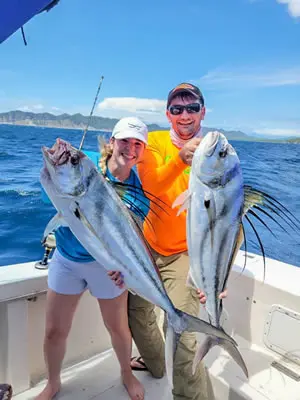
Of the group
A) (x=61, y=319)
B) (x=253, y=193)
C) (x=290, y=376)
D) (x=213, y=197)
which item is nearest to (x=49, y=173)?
(x=213, y=197)

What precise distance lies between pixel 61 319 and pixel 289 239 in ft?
22.0

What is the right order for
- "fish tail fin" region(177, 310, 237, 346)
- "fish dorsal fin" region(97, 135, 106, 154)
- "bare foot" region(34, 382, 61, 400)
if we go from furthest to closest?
"bare foot" region(34, 382, 61, 400)
"fish dorsal fin" region(97, 135, 106, 154)
"fish tail fin" region(177, 310, 237, 346)

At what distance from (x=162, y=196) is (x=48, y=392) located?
4.29 ft

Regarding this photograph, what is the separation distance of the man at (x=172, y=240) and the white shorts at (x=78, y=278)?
1.44ft

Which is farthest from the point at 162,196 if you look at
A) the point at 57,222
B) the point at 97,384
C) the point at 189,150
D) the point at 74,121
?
the point at 74,121

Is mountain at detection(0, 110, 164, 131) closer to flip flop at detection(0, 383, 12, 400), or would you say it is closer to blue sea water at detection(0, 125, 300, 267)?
blue sea water at detection(0, 125, 300, 267)

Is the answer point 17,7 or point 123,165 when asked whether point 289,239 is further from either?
point 17,7

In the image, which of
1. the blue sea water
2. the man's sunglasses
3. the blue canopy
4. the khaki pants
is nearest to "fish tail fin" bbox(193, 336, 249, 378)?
the khaki pants

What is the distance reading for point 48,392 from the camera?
216 centimetres

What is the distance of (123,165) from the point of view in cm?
186

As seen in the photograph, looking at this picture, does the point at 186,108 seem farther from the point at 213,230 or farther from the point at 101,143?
the point at 213,230

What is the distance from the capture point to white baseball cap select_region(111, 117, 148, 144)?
5.86 feet

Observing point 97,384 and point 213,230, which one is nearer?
point 213,230

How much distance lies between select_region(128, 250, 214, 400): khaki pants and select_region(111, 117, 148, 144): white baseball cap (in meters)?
0.83
